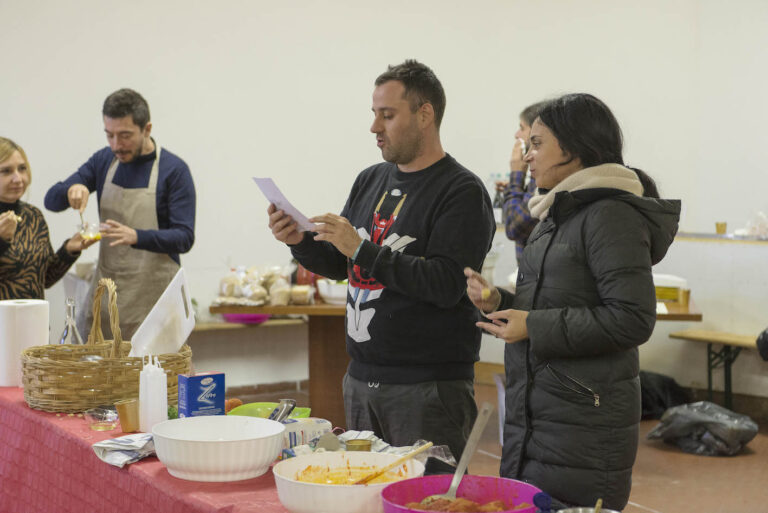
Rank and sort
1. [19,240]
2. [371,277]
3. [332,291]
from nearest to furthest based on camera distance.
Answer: [371,277] → [19,240] → [332,291]

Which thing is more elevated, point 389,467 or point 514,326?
point 514,326

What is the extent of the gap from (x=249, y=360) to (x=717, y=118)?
4880mm

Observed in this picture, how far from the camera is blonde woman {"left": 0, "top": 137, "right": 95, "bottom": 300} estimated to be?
3.85 meters

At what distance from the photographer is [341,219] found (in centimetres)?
253

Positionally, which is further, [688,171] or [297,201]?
[688,171]

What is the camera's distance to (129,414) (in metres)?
2.33

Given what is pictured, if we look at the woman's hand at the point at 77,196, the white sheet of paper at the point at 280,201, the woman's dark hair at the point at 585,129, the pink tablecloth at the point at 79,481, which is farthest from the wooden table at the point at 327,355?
the woman's dark hair at the point at 585,129

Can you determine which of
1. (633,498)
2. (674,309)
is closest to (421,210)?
(633,498)

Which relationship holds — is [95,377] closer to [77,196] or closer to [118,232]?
[118,232]

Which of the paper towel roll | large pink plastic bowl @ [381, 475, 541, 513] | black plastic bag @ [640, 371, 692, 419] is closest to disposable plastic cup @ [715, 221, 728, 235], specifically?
black plastic bag @ [640, 371, 692, 419]

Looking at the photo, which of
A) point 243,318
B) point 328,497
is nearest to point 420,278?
point 328,497

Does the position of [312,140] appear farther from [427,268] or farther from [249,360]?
[427,268]

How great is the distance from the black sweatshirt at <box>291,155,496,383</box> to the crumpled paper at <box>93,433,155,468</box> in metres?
0.77

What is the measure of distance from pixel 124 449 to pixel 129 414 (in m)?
0.20
